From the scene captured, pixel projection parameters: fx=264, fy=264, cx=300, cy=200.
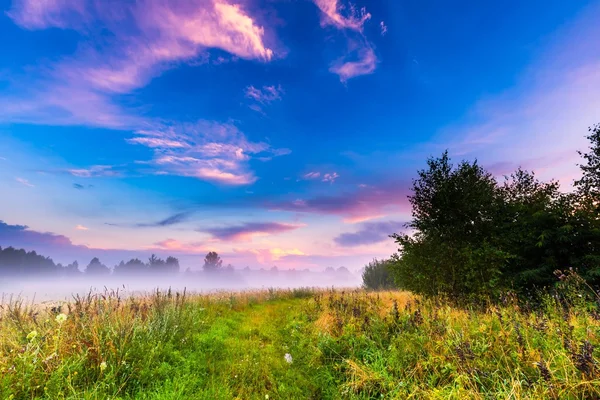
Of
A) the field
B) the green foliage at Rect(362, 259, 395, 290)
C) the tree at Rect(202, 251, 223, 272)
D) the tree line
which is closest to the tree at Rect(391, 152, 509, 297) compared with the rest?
the tree line

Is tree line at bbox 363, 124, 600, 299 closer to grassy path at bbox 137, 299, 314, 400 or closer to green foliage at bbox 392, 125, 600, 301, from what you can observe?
green foliage at bbox 392, 125, 600, 301

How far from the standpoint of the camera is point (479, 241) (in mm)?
12688

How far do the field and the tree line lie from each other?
21.9 feet

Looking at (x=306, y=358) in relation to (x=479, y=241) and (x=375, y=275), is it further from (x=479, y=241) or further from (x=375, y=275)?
(x=375, y=275)

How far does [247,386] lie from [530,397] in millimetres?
4447

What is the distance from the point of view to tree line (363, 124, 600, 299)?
12062 millimetres

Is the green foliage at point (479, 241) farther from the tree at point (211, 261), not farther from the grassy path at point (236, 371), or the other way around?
the tree at point (211, 261)

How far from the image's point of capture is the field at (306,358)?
11.6ft

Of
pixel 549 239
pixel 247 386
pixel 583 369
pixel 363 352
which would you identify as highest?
pixel 549 239

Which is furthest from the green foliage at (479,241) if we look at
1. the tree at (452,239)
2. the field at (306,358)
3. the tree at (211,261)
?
the tree at (211,261)

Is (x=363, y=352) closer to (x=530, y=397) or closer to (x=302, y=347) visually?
(x=302, y=347)

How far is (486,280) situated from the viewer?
38.2ft

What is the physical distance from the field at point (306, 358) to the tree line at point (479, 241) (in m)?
6.68

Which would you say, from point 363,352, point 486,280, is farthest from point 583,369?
point 486,280
